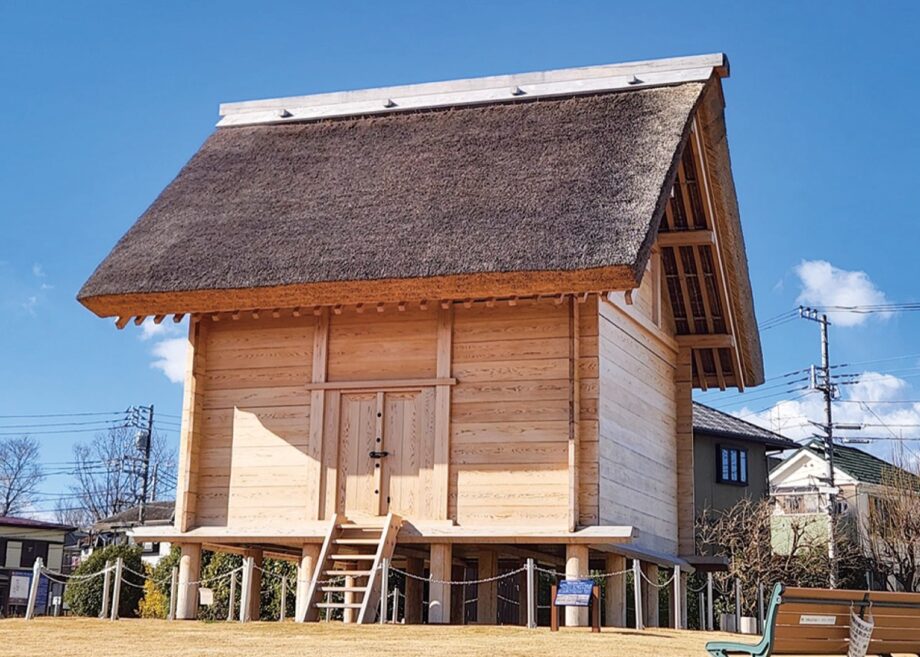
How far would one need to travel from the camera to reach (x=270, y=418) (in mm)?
17562

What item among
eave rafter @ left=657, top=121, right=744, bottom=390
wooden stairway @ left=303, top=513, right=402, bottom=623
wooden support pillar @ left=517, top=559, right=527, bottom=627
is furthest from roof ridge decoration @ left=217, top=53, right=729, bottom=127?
wooden support pillar @ left=517, top=559, right=527, bottom=627

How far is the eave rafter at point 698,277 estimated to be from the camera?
18938 mm

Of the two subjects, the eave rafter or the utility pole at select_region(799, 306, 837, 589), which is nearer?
the eave rafter

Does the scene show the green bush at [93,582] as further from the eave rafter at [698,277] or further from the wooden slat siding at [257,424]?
the eave rafter at [698,277]

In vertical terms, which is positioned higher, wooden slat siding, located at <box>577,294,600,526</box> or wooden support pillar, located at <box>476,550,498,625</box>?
wooden slat siding, located at <box>577,294,600,526</box>

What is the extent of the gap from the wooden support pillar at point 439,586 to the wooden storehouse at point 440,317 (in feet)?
0.13

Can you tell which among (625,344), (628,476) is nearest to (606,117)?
(625,344)

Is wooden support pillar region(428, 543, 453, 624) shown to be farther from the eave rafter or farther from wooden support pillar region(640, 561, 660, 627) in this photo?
the eave rafter

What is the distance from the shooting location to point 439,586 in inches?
630

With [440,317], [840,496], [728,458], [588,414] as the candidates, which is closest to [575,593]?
[588,414]

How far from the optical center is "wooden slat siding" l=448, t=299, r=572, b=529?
52.9 feet

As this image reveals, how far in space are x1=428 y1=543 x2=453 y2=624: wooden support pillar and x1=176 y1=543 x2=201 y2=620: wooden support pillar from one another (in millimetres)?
3529

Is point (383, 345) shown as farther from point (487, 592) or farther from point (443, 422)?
point (487, 592)

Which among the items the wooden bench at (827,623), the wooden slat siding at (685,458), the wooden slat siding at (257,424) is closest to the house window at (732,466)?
the wooden slat siding at (685,458)
